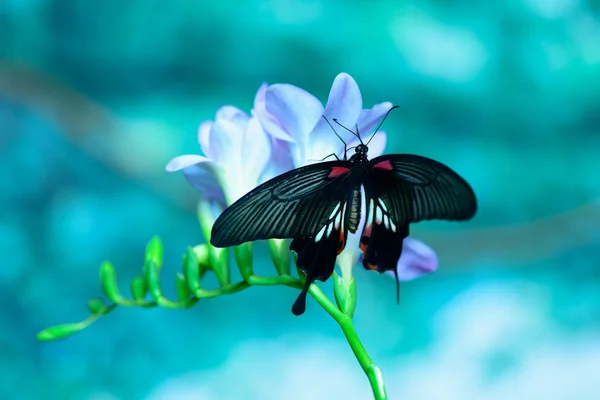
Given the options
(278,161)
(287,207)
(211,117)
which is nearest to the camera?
(287,207)

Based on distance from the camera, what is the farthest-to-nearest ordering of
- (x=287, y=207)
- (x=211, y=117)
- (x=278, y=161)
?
(x=211, y=117), (x=278, y=161), (x=287, y=207)

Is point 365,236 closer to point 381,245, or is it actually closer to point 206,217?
point 381,245

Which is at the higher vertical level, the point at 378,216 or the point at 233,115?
the point at 233,115

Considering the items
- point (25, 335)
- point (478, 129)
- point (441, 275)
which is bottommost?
point (25, 335)

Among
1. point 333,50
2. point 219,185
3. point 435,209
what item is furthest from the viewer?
point 333,50

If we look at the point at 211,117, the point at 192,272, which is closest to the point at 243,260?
the point at 192,272

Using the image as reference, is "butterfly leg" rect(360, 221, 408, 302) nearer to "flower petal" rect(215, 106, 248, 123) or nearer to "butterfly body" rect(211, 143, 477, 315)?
"butterfly body" rect(211, 143, 477, 315)

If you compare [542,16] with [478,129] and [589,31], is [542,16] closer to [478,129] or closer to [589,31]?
[589,31]

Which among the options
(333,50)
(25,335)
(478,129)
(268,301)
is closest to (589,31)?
(478,129)

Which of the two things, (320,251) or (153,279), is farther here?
(153,279)
